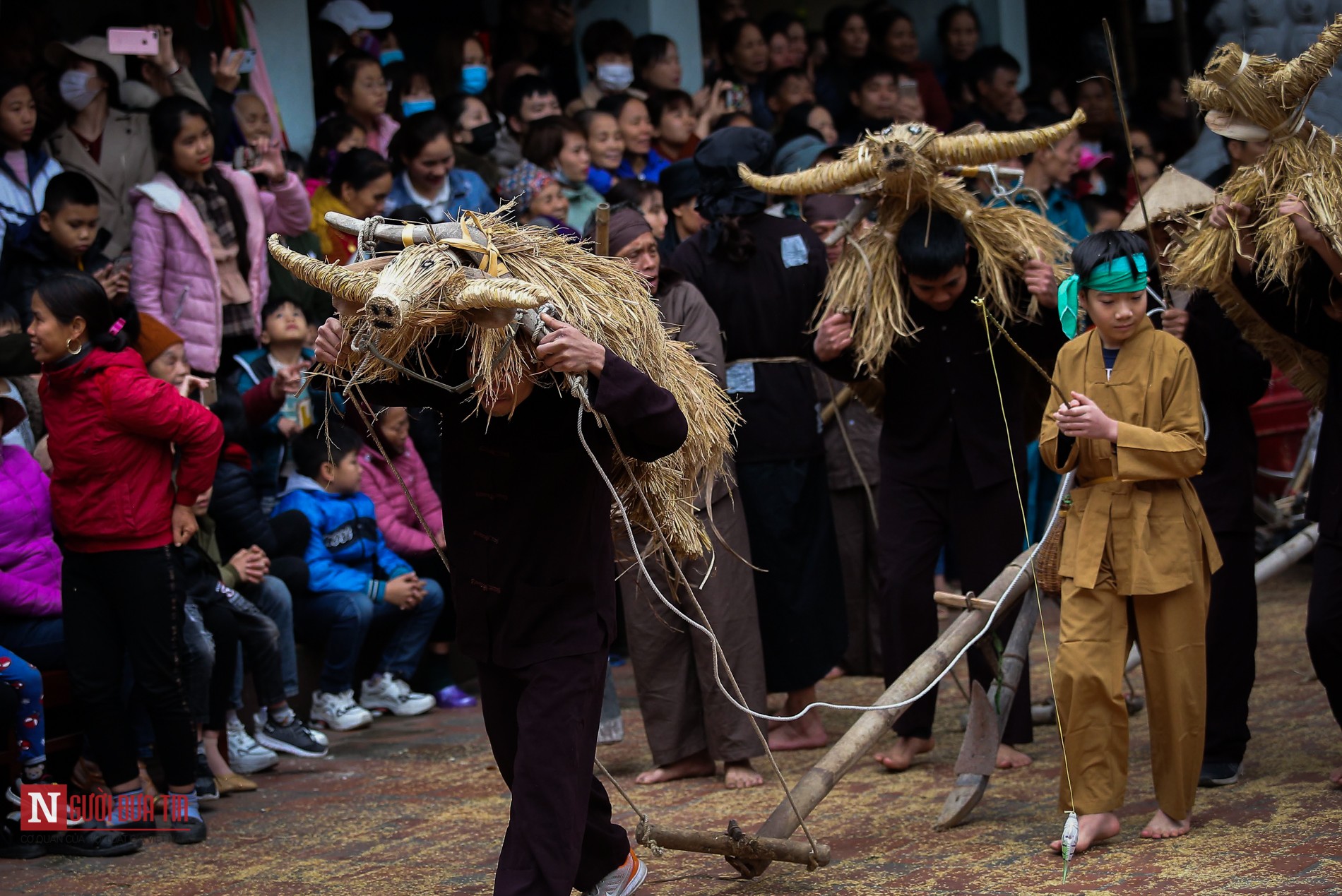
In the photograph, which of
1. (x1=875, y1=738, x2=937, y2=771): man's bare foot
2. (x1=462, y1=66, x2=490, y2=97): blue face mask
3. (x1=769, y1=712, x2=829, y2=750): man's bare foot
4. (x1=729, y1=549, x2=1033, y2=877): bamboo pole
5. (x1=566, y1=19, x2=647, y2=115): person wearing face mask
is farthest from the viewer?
(x1=566, y1=19, x2=647, y2=115): person wearing face mask

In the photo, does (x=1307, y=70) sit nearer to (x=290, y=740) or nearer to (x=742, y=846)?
(x=742, y=846)

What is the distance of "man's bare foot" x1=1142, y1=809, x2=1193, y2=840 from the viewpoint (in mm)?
4406

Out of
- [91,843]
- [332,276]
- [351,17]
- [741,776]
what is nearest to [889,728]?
[741,776]

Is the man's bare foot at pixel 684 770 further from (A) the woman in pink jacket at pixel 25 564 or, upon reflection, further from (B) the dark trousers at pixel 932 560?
(A) the woman in pink jacket at pixel 25 564

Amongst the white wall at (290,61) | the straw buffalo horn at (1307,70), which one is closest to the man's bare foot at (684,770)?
the straw buffalo horn at (1307,70)

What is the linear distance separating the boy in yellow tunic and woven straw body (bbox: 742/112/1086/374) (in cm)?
88

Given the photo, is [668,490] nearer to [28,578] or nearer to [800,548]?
[800,548]

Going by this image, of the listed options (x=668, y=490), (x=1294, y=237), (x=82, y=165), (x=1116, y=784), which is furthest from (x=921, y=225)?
(x=82, y=165)

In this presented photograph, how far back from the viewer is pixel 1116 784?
438 cm

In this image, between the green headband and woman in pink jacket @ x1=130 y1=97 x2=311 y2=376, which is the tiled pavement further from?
woman in pink jacket @ x1=130 y1=97 x2=311 y2=376

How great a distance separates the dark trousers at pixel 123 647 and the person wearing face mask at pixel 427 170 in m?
3.23

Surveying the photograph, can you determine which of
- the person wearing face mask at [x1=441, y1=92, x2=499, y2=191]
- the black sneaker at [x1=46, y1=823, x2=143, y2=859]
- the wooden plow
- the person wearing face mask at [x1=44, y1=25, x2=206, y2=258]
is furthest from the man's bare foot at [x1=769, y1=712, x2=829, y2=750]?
the person wearing face mask at [x1=441, y1=92, x2=499, y2=191]

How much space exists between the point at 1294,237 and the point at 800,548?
2220 mm

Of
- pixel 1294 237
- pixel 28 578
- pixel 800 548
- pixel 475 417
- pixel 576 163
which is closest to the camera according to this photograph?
pixel 475 417
